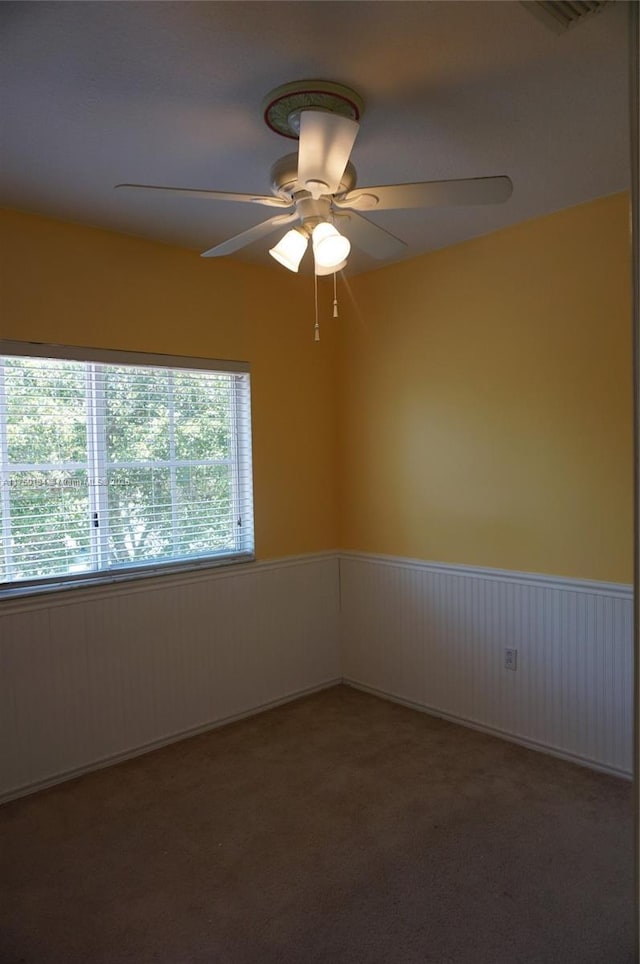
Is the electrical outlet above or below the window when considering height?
below

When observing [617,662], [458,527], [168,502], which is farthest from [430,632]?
[168,502]

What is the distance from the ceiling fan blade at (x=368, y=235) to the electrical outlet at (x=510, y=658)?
207 cm

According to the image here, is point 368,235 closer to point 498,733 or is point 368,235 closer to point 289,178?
point 289,178

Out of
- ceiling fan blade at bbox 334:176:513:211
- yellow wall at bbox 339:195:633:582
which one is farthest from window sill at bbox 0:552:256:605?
ceiling fan blade at bbox 334:176:513:211

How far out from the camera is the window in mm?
2779

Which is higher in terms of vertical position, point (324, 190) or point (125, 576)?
point (324, 190)

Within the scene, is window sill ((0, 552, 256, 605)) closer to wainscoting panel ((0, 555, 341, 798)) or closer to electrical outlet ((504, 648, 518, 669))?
wainscoting panel ((0, 555, 341, 798))

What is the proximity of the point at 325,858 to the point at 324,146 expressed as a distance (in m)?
2.38

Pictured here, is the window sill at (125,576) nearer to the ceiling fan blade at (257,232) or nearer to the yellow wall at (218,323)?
the yellow wall at (218,323)

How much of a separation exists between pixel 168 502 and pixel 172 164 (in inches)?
64.6

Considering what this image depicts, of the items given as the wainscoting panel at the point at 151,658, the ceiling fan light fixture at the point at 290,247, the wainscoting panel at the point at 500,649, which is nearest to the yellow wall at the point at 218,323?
the wainscoting panel at the point at 151,658

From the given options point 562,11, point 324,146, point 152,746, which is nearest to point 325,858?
point 152,746

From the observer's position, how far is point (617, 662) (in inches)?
111

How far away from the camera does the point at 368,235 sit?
7.27ft
